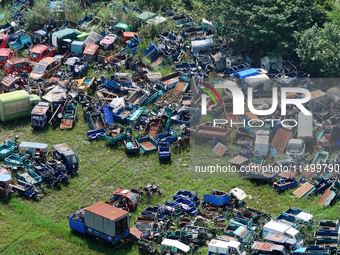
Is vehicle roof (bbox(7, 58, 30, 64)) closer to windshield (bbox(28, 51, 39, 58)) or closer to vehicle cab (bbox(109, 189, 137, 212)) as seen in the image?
windshield (bbox(28, 51, 39, 58))

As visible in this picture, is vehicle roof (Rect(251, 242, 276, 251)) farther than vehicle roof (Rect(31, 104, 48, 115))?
No

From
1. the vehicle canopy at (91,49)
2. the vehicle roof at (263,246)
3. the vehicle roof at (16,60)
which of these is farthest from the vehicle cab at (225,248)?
the vehicle roof at (16,60)

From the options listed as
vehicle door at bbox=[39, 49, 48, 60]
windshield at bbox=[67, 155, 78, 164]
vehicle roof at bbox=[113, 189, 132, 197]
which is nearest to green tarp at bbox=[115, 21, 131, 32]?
vehicle door at bbox=[39, 49, 48, 60]

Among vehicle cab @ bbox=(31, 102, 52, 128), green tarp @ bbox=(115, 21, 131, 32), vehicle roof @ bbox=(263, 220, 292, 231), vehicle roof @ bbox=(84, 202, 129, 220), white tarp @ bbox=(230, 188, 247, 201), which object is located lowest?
white tarp @ bbox=(230, 188, 247, 201)

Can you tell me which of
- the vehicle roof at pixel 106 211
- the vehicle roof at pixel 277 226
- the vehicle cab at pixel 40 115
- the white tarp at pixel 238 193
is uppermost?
the vehicle cab at pixel 40 115

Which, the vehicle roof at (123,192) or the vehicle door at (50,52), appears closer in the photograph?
the vehicle roof at (123,192)

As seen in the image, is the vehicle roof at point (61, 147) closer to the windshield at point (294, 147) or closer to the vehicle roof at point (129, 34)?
the windshield at point (294, 147)

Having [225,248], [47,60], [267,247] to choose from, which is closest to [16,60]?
[47,60]
